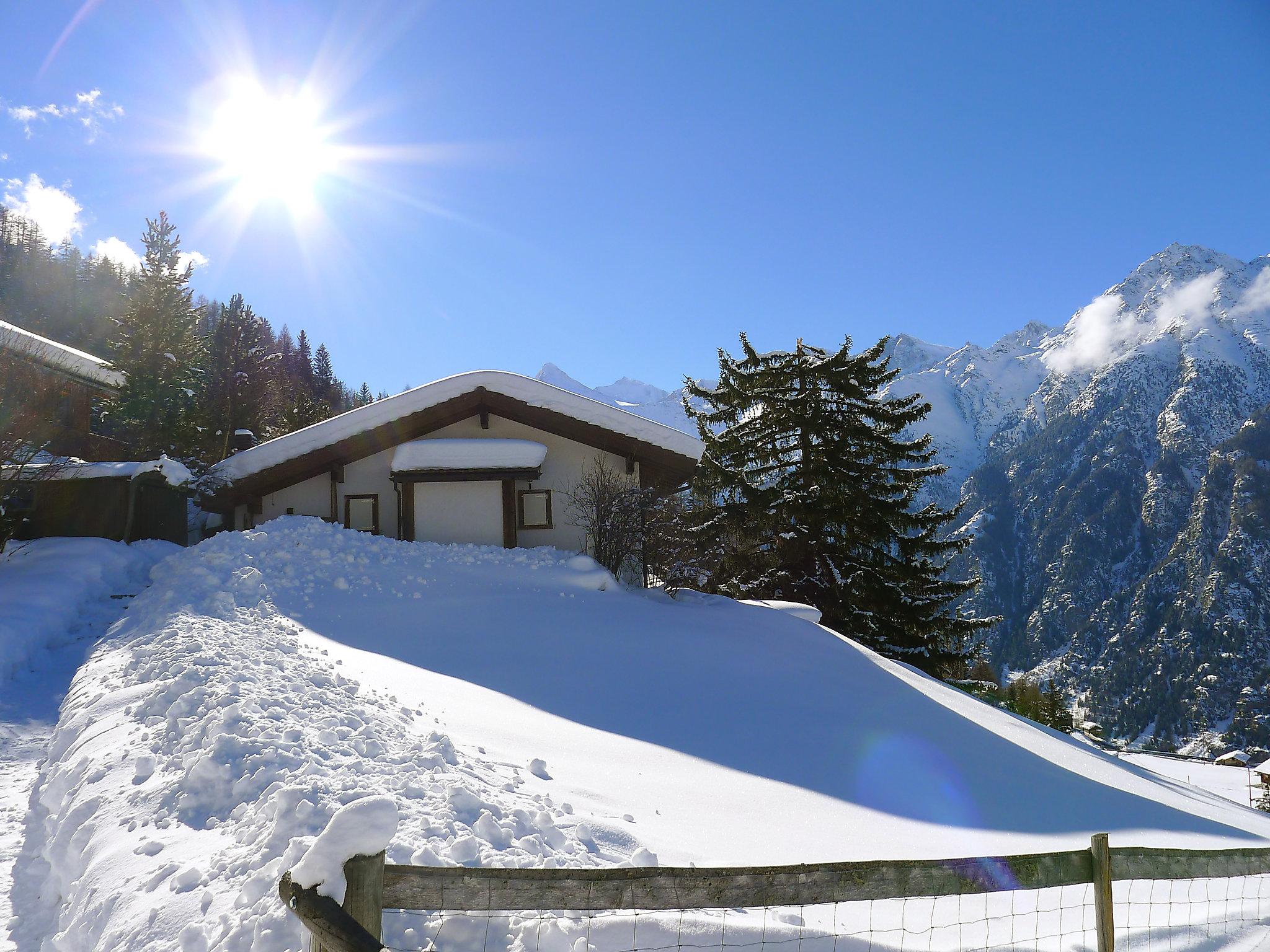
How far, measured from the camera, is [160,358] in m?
24.2

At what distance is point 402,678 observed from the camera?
7.75 m

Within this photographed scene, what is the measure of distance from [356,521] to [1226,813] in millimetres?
16493

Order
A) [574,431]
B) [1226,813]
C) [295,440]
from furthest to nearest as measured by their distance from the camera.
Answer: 1. [574,431]
2. [295,440]
3. [1226,813]

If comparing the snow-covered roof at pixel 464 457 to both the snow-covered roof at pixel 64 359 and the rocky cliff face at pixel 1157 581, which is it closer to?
the snow-covered roof at pixel 64 359

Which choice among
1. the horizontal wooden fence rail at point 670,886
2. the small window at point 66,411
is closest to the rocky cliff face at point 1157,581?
the small window at point 66,411

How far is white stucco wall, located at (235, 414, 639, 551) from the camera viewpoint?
54.5ft

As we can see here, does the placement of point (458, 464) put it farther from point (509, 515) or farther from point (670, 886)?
point (670, 886)

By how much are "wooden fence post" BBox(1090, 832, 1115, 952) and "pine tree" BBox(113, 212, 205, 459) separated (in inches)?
921

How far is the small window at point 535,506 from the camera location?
672 inches

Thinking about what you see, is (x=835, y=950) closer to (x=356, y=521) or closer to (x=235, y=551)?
(x=235, y=551)

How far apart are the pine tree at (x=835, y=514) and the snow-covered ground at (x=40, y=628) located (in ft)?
39.9

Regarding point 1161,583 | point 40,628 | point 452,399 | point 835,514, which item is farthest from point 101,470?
point 1161,583

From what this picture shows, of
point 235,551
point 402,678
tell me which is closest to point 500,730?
point 402,678

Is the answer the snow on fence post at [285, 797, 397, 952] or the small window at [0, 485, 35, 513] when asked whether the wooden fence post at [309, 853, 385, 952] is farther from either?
the small window at [0, 485, 35, 513]
